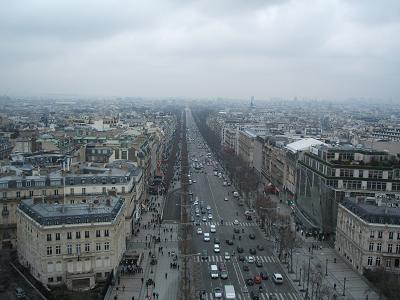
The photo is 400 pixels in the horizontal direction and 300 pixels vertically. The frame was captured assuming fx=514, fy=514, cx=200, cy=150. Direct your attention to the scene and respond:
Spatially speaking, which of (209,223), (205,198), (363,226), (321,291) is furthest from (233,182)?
(321,291)

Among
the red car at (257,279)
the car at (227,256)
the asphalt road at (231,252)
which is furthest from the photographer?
the car at (227,256)

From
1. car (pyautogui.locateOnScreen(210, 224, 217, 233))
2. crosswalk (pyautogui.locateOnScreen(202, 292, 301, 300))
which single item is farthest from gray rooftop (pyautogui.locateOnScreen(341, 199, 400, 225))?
car (pyautogui.locateOnScreen(210, 224, 217, 233))

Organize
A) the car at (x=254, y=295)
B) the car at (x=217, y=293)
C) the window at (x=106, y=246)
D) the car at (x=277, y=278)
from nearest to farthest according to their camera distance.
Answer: the car at (x=254, y=295) → the car at (x=217, y=293) → the window at (x=106, y=246) → the car at (x=277, y=278)

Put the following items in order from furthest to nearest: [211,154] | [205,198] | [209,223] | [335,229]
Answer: [211,154] < [205,198] < [209,223] < [335,229]

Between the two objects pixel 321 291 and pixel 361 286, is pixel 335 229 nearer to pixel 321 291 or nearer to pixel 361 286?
pixel 361 286

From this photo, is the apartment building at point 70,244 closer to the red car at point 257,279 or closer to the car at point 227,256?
the car at point 227,256

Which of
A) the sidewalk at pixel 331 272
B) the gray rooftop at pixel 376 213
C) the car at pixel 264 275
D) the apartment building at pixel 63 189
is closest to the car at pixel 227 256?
the car at pixel 264 275

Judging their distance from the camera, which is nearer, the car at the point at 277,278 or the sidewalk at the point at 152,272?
the sidewalk at the point at 152,272
